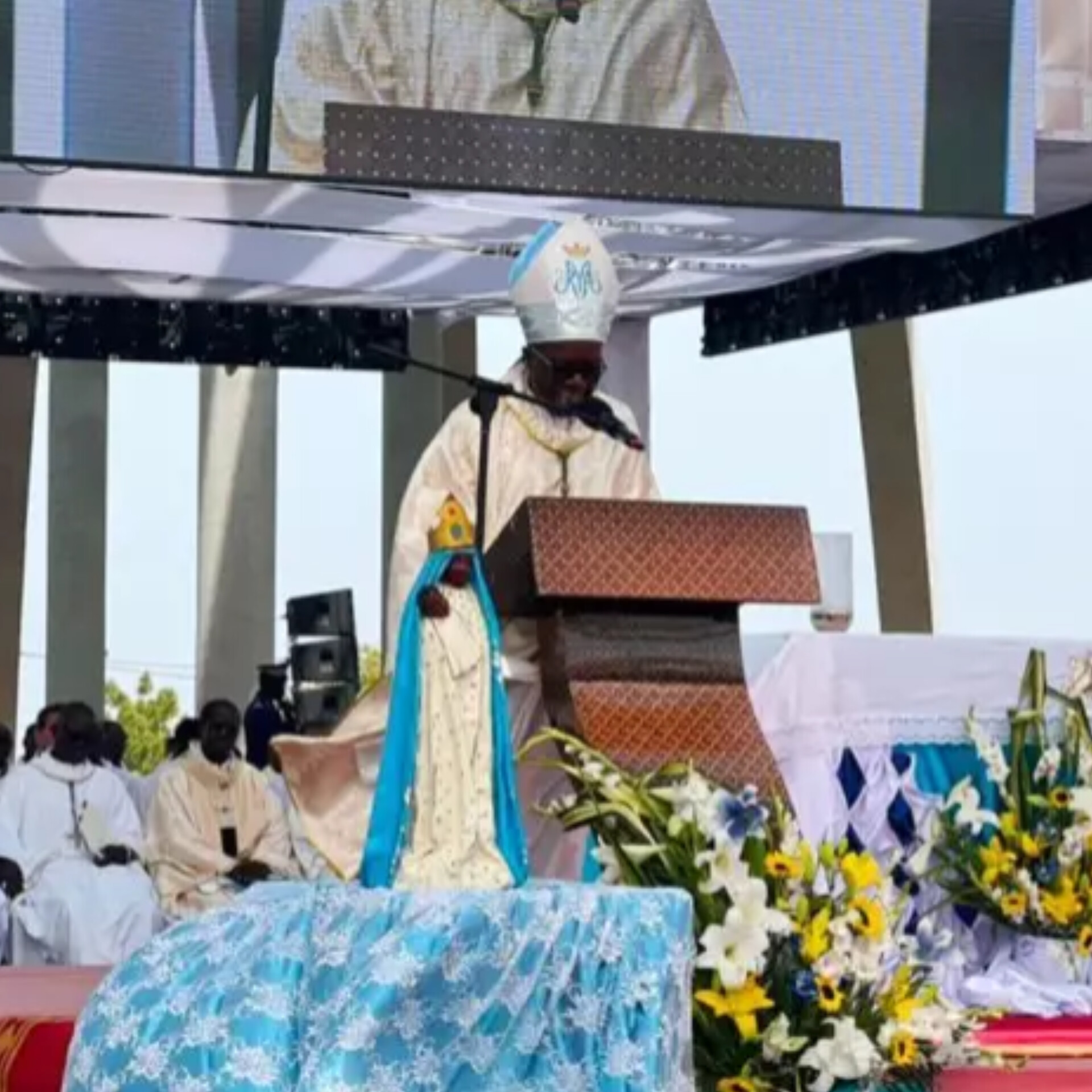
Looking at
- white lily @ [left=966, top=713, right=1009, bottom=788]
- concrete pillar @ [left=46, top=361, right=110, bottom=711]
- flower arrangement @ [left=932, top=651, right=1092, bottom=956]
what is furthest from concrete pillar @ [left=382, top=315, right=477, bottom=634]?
flower arrangement @ [left=932, top=651, right=1092, bottom=956]

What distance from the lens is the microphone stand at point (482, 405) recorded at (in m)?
5.23

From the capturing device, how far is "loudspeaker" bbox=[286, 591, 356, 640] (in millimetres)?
14797

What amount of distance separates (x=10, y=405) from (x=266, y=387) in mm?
2628

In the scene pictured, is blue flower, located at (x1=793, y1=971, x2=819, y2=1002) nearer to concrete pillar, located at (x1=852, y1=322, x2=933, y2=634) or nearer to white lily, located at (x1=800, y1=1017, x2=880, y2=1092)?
white lily, located at (x1=800, y1=1017, x2=880, y2=1092)

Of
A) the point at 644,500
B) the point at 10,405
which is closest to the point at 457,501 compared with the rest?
the point at 644,500

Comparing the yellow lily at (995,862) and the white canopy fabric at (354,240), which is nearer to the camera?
the yellow lily at (995,862)

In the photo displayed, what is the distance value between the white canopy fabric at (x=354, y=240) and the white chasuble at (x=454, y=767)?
5284 mm

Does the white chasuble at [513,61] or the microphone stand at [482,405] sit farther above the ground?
the white chasuble at [513,61]

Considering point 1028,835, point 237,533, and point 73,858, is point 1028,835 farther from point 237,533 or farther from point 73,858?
point 237,533

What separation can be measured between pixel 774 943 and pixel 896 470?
12050 mm

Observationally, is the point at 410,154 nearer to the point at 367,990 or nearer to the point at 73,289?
the point at 73,289

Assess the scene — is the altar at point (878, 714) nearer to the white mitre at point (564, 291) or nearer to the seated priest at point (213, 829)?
the white mitre at point (564, 291)

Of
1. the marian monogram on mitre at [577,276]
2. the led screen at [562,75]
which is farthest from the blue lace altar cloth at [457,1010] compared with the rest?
the led screen at [562,75]

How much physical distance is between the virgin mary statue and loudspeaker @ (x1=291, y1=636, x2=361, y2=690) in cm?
944
